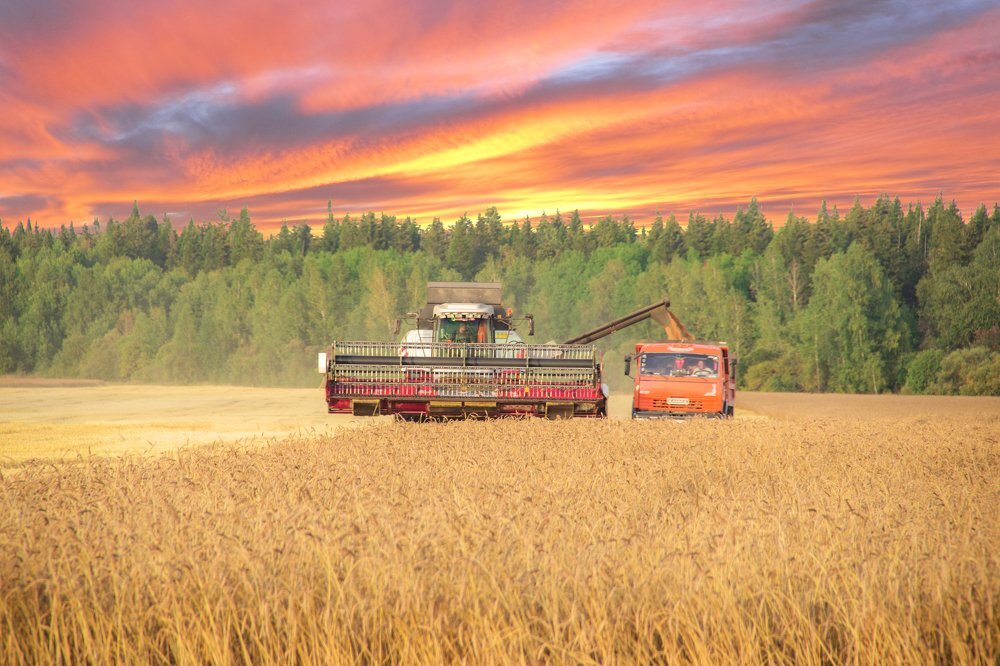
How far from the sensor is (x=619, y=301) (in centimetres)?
11206

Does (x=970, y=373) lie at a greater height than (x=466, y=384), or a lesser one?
lesser

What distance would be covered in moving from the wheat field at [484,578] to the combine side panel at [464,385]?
1273 centimetres

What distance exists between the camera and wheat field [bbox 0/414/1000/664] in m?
5.21

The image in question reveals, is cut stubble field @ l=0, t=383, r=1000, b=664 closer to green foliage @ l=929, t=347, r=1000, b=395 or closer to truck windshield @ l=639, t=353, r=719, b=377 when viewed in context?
truck windshield @ l=639, t=353, r=719, b=377

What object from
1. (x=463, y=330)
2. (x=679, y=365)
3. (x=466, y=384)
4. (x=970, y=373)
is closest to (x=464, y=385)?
(x=466, y=384)

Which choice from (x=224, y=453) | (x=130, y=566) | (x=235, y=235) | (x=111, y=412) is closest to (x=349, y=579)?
(x=130, y=566)

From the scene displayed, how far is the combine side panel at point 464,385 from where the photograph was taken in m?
22.0

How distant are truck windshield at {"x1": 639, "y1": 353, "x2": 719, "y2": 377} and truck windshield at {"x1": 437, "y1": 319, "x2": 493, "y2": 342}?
416cm

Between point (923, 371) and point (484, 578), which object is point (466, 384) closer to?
point (484, 578)

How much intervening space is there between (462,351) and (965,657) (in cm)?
1857

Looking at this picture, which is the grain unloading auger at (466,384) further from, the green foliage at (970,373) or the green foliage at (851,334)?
the green foliage at (851,334)

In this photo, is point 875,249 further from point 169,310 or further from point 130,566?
point 130,566

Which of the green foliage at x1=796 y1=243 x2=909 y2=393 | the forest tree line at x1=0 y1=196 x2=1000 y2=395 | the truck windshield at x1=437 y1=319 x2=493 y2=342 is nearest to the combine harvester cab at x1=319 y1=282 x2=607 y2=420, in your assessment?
the truck windshield at x1=437 y1=319 x2=493 y2=342

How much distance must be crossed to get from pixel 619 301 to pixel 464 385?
91069 mm
